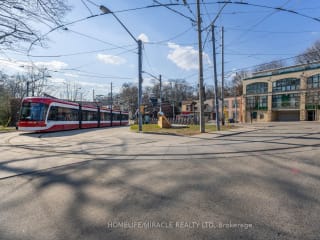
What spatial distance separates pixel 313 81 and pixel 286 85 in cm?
544

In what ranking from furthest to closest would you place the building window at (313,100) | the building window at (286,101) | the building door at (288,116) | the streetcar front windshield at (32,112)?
1. the building door at (288,116)
2. the building window at (286,101)
3. the building window at (313,100)
4. the streetcar front windshield at (32,112)

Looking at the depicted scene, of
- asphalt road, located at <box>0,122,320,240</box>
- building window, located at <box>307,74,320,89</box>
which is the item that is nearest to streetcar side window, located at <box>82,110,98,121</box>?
asphalt road, located at <box>0,122,320,240</box>

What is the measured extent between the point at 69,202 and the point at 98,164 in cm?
→ 284

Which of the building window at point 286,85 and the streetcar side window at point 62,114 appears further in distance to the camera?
the building window at point 286,85

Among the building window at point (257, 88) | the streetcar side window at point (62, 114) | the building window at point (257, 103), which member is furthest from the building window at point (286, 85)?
the streetcar side window at point (62, 114)

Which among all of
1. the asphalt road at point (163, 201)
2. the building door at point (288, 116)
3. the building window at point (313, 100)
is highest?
the building window at point (313, 100)

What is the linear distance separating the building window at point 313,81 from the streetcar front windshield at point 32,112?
169ft

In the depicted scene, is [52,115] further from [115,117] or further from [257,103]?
[257,103]

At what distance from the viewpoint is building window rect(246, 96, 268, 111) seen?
51938mm

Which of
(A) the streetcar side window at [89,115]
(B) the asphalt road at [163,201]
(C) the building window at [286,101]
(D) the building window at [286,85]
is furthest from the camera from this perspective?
(C) the building window at [286,101]

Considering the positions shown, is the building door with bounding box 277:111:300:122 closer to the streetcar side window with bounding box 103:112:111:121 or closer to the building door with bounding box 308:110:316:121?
the building door with bounding box 308:110:316:121

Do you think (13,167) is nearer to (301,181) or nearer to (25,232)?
(25,232)

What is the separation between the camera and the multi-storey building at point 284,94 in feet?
142

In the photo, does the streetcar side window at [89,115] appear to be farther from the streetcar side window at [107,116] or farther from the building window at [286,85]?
the building window at [286,85]
